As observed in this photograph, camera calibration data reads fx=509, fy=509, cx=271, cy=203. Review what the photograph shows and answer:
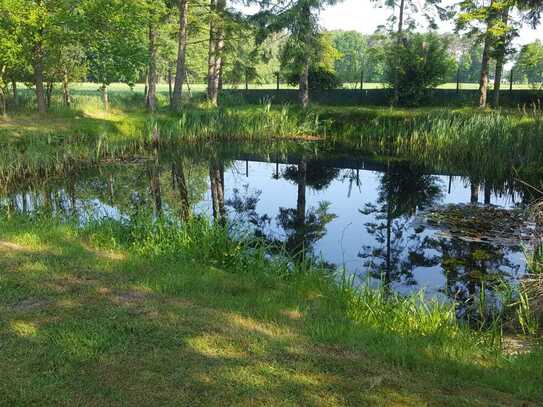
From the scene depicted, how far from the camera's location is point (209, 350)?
3.67 metres

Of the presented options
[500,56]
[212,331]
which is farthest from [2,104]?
[500,56]

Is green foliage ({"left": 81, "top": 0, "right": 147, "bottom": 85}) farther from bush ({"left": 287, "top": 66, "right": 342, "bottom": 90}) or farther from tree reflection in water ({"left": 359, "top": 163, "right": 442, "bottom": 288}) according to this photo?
bush ({"left": 287, "top": 66, "right": 342, "bottom": 90})

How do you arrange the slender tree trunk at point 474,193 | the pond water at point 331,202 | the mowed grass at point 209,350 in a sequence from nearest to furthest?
1. the mowed grass at point 209,350
2. the pond water at point 331,202
3. the slender tree trunk at point 474,193

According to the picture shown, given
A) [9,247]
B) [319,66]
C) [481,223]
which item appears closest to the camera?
[9,247]

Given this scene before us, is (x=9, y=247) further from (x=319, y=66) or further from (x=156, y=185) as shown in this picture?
(x=319, y=66)

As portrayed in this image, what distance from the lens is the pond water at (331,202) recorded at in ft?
23.3

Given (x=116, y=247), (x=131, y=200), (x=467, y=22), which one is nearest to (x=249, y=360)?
(x=116, y=247)

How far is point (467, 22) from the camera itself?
2066 cm

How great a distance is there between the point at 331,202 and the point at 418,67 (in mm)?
14234

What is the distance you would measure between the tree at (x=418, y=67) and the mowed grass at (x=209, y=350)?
20.0 meters

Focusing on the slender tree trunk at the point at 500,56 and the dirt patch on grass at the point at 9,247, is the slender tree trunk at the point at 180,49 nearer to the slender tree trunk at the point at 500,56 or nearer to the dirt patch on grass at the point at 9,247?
the slender tree trunk at the point at 500,56

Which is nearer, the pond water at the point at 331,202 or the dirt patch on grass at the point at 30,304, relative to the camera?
the dirt patch on grass at the point at 30,304

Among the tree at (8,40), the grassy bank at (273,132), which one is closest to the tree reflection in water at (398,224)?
the grassy bank at (273,132)

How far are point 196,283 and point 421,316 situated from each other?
2227 millimetres
